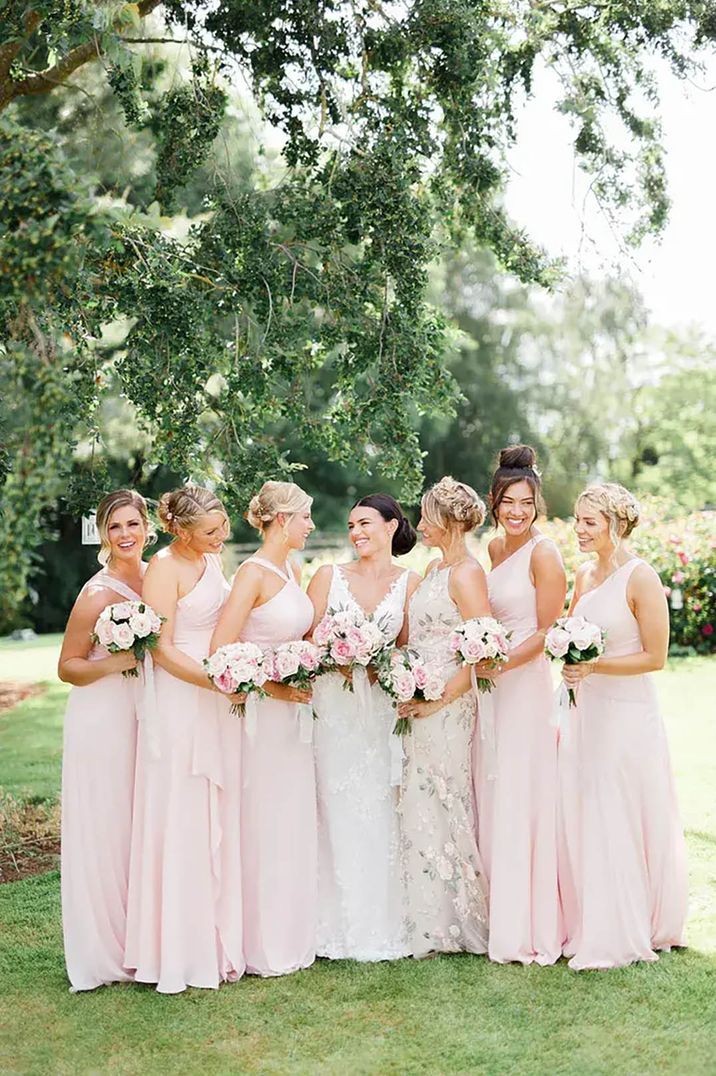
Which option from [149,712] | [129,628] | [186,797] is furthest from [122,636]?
[186,797]

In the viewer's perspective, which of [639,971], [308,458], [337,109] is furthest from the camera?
[308,458]

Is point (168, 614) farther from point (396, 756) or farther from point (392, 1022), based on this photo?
point (392, 1022)

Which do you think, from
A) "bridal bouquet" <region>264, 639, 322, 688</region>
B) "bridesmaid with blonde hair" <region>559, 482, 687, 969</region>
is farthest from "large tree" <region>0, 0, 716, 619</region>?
"bridesmaid with blonde hair" <region>559, 482, 687, 969</region>

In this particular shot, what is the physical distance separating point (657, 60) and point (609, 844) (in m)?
5.85

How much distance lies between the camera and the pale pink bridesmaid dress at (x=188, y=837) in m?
5.67

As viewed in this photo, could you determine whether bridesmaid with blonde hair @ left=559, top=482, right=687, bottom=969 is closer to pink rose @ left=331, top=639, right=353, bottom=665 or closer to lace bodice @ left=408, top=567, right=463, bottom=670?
lace bodice @ left=408, top=567, right=463, bottom=670

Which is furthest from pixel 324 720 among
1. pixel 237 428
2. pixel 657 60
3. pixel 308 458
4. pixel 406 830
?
pixel 308 458

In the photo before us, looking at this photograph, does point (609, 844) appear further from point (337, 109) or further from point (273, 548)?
point (337, 109)

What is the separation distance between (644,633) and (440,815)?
1.36 m

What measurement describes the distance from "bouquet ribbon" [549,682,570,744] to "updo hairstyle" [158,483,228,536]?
186cm

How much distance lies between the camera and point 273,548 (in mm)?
5906

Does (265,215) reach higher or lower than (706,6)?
lower

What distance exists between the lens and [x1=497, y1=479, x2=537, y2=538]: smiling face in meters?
5.93

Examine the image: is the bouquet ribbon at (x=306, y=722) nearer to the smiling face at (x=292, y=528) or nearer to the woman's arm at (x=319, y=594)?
the woman's arm at (x=319, y=594)
